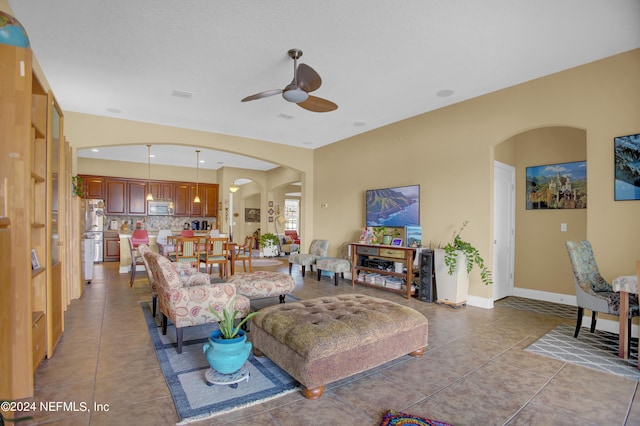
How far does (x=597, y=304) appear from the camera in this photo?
3193mm

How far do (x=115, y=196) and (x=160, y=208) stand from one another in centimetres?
126

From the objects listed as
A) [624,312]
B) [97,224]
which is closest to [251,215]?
[97,224]

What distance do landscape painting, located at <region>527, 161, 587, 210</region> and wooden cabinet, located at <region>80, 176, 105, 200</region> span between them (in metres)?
10.7

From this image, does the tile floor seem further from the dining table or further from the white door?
the white door

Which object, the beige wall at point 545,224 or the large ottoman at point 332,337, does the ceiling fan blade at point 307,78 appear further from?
the beige wall at point 545,224

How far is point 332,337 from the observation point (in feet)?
7.69

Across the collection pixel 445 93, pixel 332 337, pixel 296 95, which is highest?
pixel 445 93

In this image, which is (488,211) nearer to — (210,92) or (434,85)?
(434,85)

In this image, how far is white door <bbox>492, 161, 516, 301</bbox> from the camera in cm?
500

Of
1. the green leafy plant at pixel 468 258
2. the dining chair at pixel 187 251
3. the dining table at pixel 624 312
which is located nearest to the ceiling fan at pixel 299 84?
the green leafy plant at pixel 468 258

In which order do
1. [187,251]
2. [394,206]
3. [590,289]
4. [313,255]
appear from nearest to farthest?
[590,289]
[394,206]
[187,251]
[313,255]

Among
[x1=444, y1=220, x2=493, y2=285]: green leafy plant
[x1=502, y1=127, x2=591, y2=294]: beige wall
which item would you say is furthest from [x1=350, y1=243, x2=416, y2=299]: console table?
[x1=502, y1=127, x2=591, y2=294]: beige wall

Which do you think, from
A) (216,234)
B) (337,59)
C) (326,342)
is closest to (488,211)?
(337,59)

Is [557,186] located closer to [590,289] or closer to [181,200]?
[590,289]
